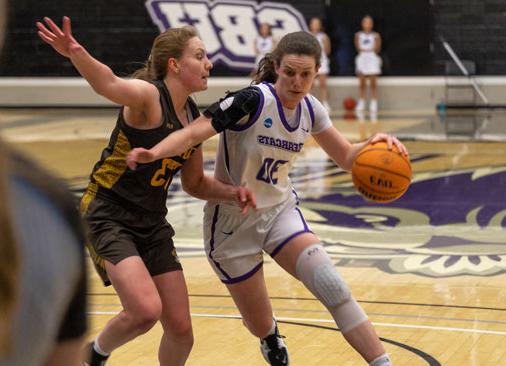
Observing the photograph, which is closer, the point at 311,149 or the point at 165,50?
the point at 165,50

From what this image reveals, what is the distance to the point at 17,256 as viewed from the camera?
1.08 meters

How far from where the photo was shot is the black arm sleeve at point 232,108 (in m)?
4.55

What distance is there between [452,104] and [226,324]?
15352mm

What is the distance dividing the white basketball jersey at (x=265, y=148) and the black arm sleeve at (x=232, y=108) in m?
0.05

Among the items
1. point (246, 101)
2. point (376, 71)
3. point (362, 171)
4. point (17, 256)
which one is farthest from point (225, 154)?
point (376, 71)

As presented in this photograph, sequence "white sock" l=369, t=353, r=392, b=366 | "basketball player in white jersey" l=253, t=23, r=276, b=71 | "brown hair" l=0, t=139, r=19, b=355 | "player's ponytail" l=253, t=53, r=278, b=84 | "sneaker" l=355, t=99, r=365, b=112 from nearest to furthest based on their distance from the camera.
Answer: "brown hair" l=0, t=139, r=19, b=355
"white sock" l=369, t=353, r=392, b=366
"player's ponytail" l=253, t=53, r=278, b=84
"sneaker" l=355, t=99, r=365, b=112
"basketball player in white jersey" l=253, t=23, r=276, b=71

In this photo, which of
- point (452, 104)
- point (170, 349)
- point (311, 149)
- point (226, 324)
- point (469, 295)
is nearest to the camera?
point (170, 349)

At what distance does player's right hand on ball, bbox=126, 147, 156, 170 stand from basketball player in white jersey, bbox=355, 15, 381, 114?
662 inches

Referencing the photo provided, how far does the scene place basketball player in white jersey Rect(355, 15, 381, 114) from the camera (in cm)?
2083

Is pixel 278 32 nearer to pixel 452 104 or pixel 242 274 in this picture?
pixel 452 104

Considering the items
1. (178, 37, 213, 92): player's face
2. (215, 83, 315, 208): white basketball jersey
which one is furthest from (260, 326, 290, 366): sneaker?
(178, 37, 213, 92): player's face

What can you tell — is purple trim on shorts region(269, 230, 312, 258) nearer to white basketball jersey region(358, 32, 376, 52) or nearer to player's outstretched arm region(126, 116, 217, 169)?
player's outstretched arm region(126, 116, 217, 169)

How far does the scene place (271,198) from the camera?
190 inches

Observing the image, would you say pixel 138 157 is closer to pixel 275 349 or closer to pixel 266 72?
pixel 266 72
